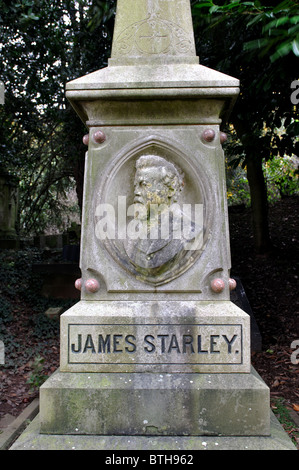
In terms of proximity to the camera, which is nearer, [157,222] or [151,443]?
[151,443]

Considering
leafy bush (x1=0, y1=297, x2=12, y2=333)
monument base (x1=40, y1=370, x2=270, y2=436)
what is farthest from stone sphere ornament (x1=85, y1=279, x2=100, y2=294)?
leafy bush (x1=0, y1=297, x2=12, y2=333)

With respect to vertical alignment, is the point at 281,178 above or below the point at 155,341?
above

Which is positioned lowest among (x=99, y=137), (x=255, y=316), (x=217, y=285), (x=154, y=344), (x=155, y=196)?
(x=255, y=316)

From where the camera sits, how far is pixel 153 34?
293 cm

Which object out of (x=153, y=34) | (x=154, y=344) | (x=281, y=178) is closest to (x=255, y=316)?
(x=154, y=344)

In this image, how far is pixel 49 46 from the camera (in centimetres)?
639

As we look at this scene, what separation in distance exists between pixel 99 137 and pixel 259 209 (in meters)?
5.71

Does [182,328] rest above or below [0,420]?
above

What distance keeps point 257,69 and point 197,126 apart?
2.63 meters

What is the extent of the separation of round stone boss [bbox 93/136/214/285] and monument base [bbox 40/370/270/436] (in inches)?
27.6

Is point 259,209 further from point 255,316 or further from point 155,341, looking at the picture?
point 155,341

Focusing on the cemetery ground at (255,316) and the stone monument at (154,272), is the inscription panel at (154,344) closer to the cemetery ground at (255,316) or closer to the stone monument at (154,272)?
the stone monument at (154,272)
